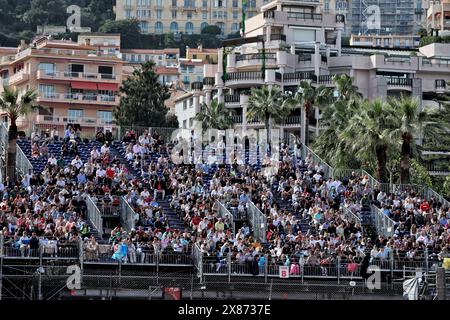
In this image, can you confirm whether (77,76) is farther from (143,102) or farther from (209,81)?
(209,81)

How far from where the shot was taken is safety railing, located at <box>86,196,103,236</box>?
45.6 metres

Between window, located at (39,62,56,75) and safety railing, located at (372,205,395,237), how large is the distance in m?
71.1

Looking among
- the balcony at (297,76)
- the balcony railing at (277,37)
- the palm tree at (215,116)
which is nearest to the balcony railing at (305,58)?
the balcony at (297,76)

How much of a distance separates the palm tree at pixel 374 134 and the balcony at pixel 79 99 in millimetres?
59375

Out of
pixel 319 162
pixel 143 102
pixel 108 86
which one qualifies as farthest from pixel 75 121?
pixel 319 162

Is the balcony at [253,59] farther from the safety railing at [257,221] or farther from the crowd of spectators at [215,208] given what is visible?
the safety railing at [257,221]

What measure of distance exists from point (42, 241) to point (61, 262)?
90 cm

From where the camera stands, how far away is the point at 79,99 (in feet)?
393

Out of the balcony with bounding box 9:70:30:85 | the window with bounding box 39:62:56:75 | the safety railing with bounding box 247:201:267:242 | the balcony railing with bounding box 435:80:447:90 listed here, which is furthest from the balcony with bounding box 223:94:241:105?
the safety railing with bounding box 247:201:267:242

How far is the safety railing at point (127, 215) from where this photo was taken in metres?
46.2

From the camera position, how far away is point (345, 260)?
44125mm

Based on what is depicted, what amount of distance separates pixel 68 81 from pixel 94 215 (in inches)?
2927
